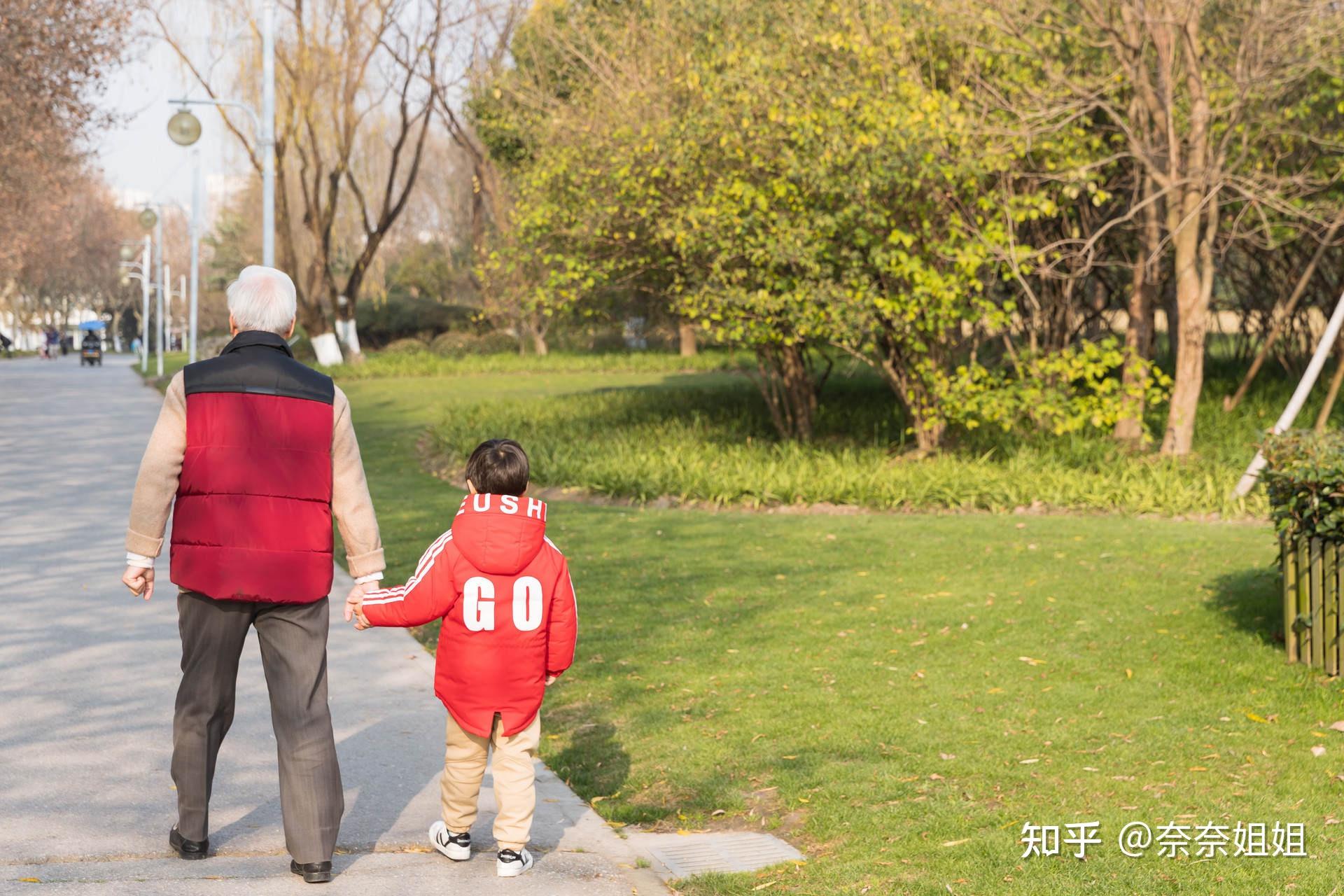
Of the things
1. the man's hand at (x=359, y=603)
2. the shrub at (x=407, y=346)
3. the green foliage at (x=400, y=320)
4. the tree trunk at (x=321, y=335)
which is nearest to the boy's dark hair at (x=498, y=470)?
the man's hand at (x=359, y=603)

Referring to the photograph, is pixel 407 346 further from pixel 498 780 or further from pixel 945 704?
pixel 498 780

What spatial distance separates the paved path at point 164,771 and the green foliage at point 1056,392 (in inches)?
311

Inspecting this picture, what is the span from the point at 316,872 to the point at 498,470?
130cm

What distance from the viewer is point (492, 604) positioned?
4.23 meters

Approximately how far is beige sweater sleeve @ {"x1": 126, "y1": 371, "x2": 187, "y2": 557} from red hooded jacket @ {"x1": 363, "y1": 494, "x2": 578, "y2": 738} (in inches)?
26.3

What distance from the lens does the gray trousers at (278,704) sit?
4.12 metres

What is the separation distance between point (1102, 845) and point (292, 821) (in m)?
2.59

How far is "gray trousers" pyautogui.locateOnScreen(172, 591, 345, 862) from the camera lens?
13.5ft

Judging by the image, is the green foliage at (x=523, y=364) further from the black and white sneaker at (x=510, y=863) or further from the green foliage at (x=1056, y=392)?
the black and white sneaker at (x=510, y=863)

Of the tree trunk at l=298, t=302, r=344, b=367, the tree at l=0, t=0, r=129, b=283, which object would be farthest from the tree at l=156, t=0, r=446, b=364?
the tree at l=0, t=0, r=129, b=283

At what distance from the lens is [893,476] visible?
1424 cm

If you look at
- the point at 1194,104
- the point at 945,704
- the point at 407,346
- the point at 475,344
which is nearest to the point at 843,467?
the point at 1194,104

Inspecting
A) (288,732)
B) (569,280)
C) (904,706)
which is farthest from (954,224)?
(288,732)

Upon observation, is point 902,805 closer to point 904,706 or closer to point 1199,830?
point 1199,830
